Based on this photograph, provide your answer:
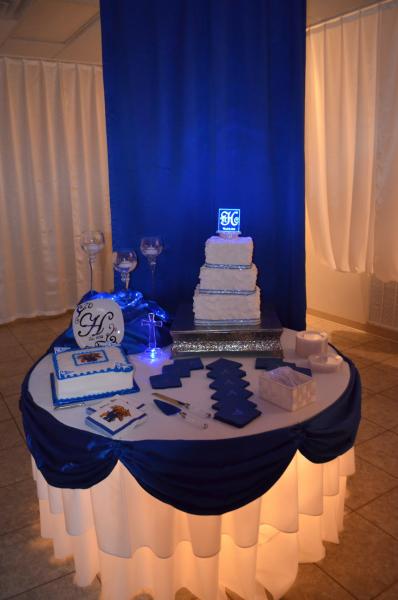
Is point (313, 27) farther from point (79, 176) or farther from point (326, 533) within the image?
point (326, 533)

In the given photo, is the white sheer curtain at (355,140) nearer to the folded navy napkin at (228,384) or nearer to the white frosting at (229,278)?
the white frosting at (229,278)

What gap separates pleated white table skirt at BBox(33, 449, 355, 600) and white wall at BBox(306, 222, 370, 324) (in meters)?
2.67

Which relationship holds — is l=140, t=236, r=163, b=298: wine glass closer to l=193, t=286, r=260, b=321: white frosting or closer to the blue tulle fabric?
the blue tulle fabric

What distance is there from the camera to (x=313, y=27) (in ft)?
12.2

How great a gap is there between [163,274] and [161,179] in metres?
0.43

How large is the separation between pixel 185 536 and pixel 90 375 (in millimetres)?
543

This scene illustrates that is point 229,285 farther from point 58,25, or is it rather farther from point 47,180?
point 47,180

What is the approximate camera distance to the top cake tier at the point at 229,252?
180cm

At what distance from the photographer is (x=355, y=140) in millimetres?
3658

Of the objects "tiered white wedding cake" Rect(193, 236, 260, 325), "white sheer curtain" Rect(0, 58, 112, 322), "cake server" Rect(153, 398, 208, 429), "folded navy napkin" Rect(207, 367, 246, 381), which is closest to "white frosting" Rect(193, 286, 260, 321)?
"tiered white wedding cake" Rect(193, 236, 260, 325)

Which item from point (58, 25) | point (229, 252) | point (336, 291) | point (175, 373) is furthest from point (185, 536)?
point (336, 291)

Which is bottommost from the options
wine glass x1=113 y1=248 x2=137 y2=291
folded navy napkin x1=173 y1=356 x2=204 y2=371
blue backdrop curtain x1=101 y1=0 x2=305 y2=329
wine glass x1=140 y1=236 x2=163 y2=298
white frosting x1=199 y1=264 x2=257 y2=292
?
folded navy napkin x1=173 y1=356 x2=204 y2=371
